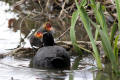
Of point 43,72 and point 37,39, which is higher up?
point 37,39

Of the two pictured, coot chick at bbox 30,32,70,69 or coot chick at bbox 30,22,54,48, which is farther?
coot chick at bbox 30,22,54,48

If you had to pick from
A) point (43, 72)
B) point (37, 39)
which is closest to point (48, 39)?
point (43, 72)

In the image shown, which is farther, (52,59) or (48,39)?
(48,39)

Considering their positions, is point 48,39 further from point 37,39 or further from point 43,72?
point 37,39

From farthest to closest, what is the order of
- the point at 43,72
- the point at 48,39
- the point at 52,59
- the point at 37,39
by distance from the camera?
the point at 37,39, the point at 48,39, the point at 52,59, the point at 43,72

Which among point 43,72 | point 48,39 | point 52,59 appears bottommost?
point 43,72

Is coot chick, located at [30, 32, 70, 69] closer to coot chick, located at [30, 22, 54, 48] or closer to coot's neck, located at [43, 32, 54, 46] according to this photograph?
coot's neck, located at [43, 32, 54, 46]

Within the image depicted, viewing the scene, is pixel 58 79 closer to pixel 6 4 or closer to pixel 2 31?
pixel 2 31

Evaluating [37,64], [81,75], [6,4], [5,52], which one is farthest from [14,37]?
[6,4]

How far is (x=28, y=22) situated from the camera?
10164 mm

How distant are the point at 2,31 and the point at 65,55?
121 inches

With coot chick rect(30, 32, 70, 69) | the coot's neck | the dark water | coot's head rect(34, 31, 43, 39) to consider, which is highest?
coot's head rect(34, 31, 43, 39)

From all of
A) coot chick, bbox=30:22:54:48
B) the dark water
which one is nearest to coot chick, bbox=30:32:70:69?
the dark water

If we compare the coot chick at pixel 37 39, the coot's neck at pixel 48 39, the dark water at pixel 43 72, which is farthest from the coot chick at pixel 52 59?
the coot chick at pixel 37 39
